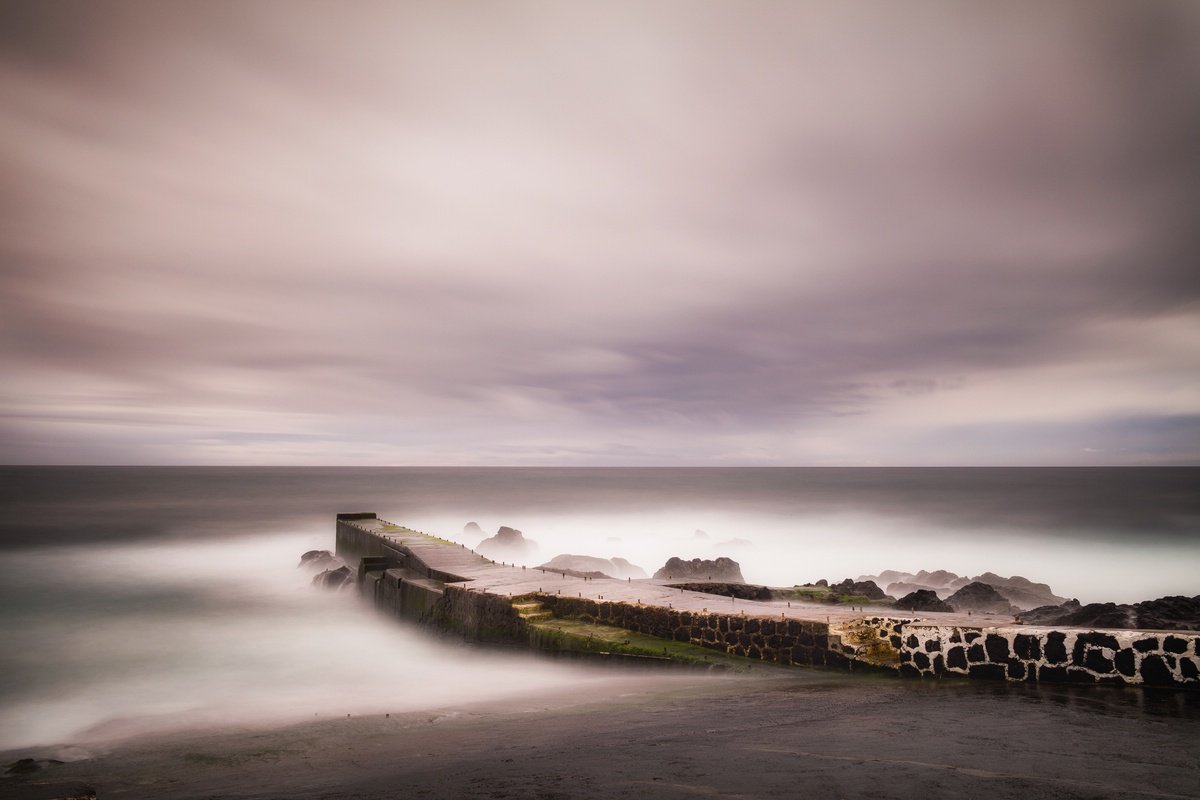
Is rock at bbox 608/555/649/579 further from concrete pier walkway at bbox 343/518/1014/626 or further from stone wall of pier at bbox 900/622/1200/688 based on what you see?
stone wall of pier at bbox 900/622/1200/688

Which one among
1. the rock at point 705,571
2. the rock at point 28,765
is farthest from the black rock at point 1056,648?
the rock at point 705,571

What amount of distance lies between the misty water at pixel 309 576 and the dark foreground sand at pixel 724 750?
2128 mm

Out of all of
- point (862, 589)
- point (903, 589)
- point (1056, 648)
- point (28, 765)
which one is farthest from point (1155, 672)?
point (903, 589)

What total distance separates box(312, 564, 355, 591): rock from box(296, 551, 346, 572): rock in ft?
11.6

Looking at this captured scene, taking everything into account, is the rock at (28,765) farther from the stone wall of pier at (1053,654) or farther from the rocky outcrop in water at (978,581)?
the rocky outcrop in water at (978,581)

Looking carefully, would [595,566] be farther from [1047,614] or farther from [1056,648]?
[1056,648]

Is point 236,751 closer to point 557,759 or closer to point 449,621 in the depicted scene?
point 557,759

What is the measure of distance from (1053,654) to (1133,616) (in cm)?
448

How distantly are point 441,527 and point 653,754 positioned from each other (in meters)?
50.6

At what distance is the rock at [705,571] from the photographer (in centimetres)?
2714

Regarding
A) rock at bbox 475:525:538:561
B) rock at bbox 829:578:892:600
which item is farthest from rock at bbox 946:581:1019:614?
rock at bbox 475:525:538:561

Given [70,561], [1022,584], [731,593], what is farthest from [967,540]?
[70,561]

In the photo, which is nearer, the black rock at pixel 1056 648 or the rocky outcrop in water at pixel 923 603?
the black rock at pixel 1056 648

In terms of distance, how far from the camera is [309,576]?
91.0ft
